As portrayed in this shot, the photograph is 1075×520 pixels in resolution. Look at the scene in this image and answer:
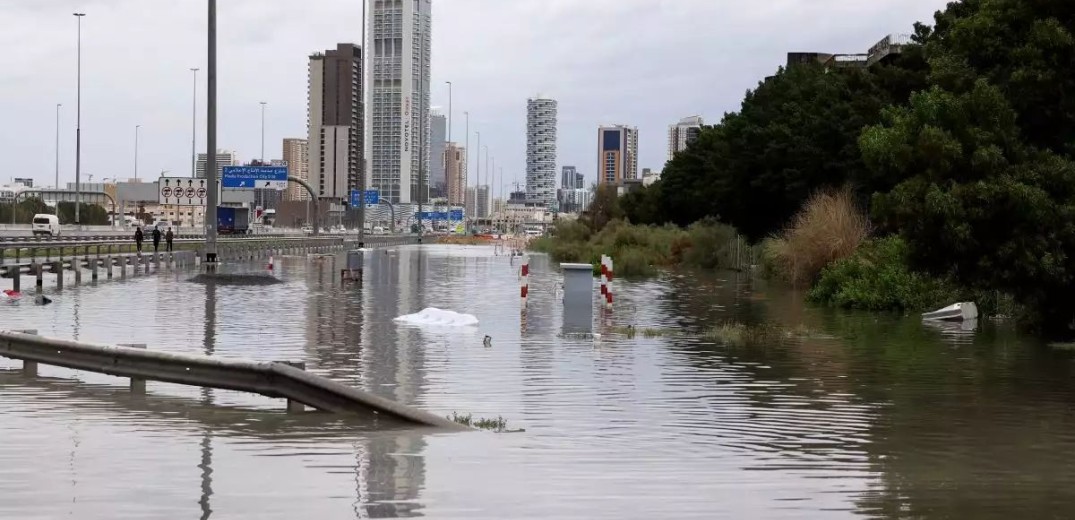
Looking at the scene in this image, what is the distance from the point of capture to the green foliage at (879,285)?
36.5 meters


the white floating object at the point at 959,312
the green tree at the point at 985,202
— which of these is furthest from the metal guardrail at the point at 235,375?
the white floating object at the point at 959,312

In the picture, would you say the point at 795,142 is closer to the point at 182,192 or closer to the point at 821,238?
the point at 821,238

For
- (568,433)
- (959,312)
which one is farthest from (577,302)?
(568,433)

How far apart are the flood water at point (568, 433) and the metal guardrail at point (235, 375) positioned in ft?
0.81

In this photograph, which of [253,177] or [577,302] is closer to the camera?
[577,302]

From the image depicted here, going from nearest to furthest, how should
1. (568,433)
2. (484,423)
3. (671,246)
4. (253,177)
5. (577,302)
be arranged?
(568,433) < (484,423) < (577,302) < (671,246) < (253,177)

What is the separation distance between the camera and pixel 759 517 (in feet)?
30.9

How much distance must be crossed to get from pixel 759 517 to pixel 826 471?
6.99 ft

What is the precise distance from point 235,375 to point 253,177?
91521mm

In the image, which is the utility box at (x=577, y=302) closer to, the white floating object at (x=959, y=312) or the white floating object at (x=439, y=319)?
the white floating object at (x=439, y=319)

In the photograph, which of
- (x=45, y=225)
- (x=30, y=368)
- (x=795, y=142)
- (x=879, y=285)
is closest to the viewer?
(x=30, y=368)

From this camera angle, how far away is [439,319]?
94.5 feet

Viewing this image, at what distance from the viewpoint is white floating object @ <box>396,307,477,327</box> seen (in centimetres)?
2830

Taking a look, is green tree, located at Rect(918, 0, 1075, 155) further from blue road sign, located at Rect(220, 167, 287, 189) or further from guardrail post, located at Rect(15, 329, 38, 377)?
blue road sign, located at Rect(220, 167, 287, 189)
